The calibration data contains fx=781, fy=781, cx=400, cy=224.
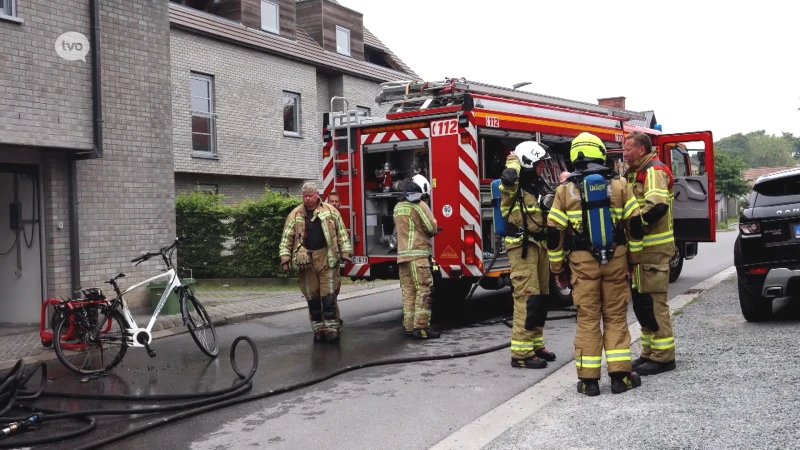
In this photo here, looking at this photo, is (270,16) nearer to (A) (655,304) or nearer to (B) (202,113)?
(B) (202,113)

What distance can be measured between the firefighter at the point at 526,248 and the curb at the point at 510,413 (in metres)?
0.37

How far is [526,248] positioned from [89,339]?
4358 mm

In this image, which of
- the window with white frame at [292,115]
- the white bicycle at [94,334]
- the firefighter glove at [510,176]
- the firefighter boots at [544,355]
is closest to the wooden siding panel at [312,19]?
the window with white frame at [292,115]

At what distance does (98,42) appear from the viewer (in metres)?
10.3

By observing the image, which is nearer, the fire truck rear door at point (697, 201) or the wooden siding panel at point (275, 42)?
the fire truck rear door at point (697, 201)

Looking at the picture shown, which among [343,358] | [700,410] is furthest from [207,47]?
[700,410]

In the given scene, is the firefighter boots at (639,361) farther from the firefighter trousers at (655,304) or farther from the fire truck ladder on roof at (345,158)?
the fire truck ladder on roof at (345,158)

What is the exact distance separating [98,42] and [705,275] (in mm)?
11608

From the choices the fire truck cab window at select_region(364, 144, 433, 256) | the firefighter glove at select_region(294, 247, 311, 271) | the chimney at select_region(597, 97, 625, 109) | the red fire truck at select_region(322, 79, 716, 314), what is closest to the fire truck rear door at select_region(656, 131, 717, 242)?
the red fire truck at select_region(322, 79, 716, 314)

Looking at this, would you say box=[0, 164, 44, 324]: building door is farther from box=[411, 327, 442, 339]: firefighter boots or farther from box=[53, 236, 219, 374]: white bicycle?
box=[411, 327, 442, 339]: firefighter boots

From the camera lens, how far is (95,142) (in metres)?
10.2

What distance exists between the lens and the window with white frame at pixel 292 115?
2284 cm

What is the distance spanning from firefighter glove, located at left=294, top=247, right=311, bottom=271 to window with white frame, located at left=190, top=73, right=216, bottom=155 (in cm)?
1161

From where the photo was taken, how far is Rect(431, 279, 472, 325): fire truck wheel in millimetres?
10250
